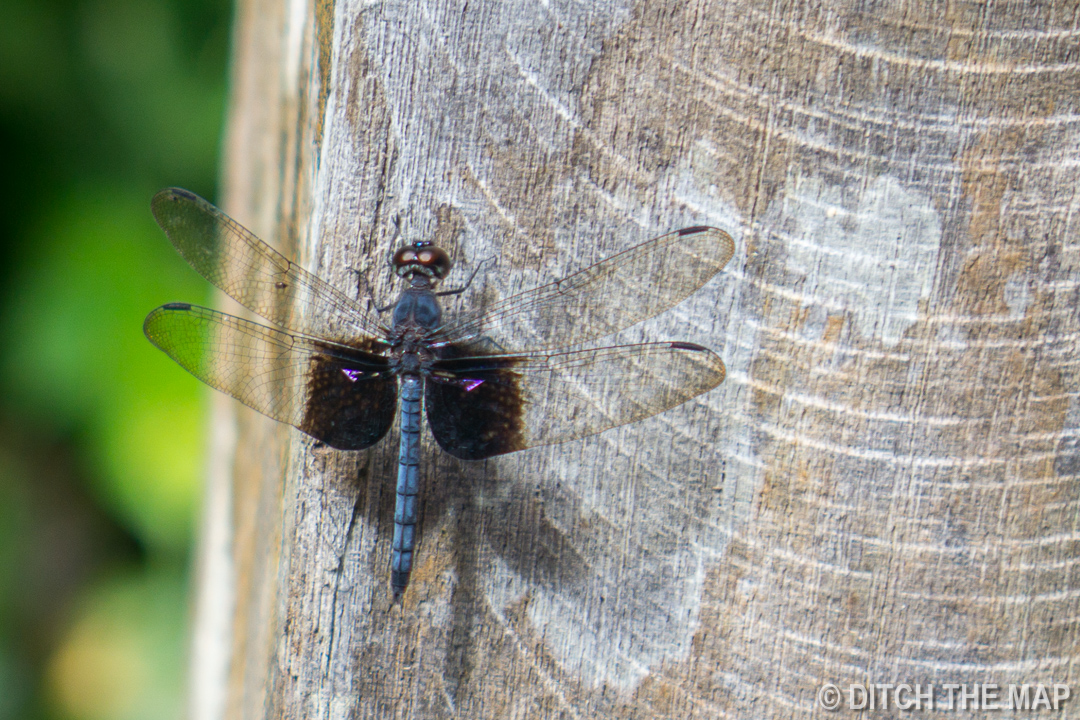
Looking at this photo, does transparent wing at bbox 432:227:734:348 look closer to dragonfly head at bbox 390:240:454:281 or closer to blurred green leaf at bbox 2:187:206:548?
dragonfly head at bbox 390:240:454:281

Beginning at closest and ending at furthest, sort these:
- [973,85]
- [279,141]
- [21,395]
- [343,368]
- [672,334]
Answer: [973,85]
[672,334]
[343,368]
[279,141]
[21,395]

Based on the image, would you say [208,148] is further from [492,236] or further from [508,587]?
[508,587]

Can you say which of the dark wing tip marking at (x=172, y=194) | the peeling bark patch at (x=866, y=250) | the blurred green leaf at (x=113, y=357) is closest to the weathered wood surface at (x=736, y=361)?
the peeling bark patch at (x=866, y=250)

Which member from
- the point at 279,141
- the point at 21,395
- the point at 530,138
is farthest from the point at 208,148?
the point at 530,138

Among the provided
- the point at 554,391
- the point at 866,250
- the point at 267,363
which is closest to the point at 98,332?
the point at 267,363

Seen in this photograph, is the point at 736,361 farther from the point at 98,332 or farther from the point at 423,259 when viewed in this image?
the point at 98,332
